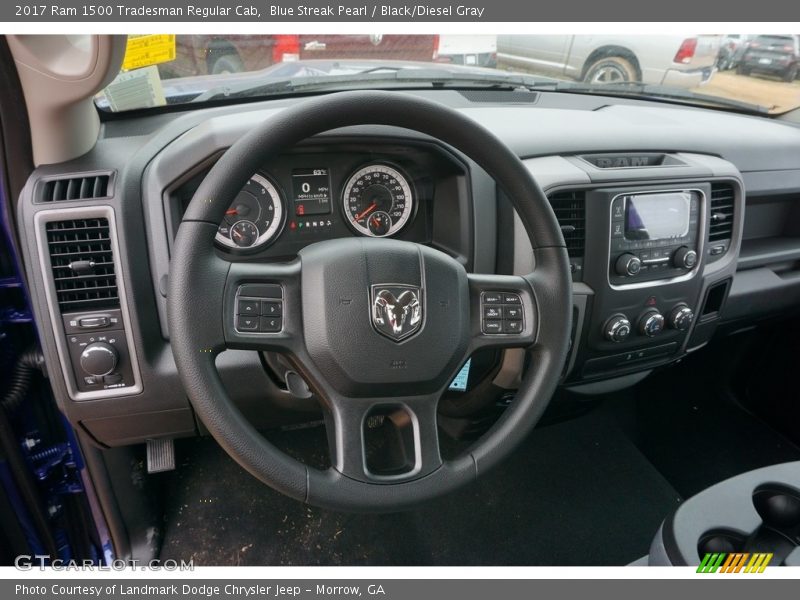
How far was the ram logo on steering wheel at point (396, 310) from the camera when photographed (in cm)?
105

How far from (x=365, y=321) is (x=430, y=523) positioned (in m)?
1.20

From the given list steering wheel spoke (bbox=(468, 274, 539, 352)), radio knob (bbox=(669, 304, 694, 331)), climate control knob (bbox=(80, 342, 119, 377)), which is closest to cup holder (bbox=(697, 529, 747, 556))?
steering wheel spoke (bbox=(468, 274, 539, 352))

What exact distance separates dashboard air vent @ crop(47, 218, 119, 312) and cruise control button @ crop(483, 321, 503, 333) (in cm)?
79

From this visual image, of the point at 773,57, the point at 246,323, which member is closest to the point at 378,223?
the point at 246,323

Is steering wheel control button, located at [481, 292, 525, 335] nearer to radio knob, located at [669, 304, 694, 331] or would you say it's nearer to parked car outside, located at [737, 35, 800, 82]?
radio knob, located at [669, 304, 694, 331]

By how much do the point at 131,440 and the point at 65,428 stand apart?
25 centimetres

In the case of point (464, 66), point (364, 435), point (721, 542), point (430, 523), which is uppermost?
point (464, 66)

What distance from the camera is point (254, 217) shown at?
1316mm

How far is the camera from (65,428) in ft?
5.07

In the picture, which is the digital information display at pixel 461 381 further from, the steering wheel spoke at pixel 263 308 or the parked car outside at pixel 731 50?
the parked car outside at pixel 731 50

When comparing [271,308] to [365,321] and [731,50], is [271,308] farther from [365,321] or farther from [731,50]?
[731,50]

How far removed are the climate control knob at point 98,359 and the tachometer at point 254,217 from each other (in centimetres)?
34

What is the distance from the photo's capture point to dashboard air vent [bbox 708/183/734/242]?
5.43 ft

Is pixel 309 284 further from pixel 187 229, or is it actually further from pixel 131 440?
pixel 131 440
